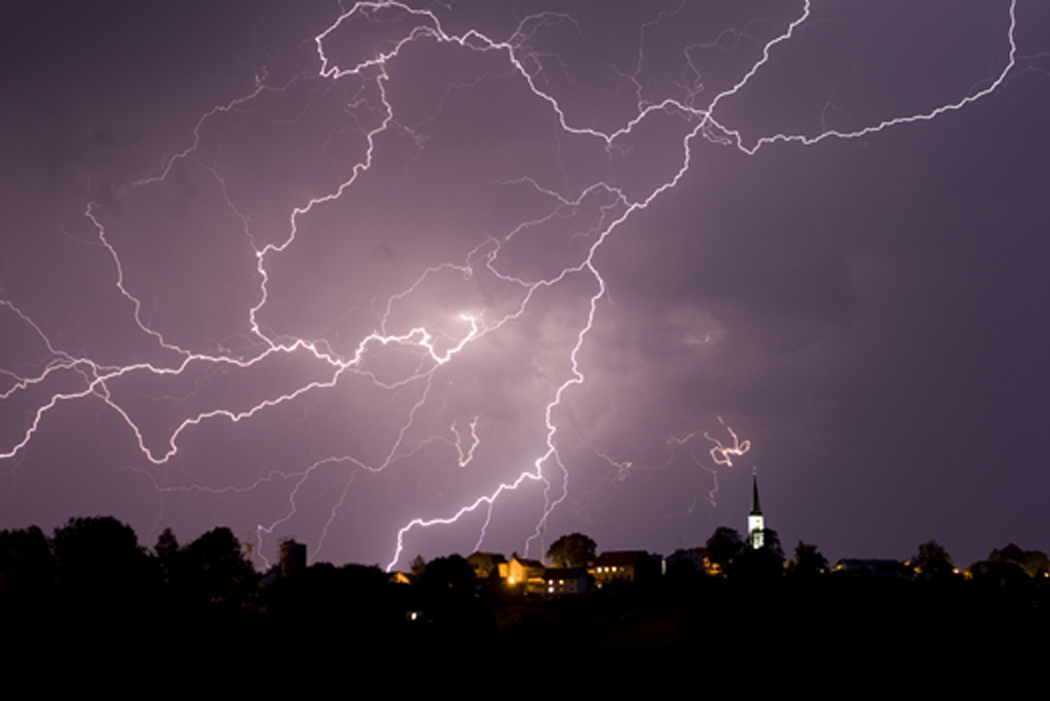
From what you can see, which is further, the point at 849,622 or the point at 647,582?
the point at 647,582

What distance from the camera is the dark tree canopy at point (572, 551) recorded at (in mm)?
82000

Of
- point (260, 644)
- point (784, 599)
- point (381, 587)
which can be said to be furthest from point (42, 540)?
point (784, 599)

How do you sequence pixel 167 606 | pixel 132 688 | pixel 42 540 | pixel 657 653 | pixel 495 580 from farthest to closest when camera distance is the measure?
1. pixel 495 580
2. pixel 42 540
3. pixel 657 653
4. pixel 167 606
5. pixel 132 688

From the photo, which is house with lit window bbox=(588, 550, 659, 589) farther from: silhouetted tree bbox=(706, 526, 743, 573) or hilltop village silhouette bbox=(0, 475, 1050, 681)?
hilltop village silhouette bbox=(0, 475, 1050, 681)

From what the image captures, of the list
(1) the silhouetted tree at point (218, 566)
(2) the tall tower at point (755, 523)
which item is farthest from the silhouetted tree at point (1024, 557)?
(1) the silhouetted tree at point (218, 566)

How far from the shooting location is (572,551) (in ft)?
271

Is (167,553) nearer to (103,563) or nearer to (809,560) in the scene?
(103,563)

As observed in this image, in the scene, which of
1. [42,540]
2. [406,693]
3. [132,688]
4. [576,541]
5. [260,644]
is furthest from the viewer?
[576,541]

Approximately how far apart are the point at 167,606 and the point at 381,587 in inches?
393

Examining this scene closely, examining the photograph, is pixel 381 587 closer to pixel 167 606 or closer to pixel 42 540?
pixel 167 606

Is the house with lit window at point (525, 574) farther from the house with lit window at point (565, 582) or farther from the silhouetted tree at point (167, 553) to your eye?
the silhouetted tree at point (167, 553)

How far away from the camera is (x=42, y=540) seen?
2133 inches

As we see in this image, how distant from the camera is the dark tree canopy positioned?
8200cm

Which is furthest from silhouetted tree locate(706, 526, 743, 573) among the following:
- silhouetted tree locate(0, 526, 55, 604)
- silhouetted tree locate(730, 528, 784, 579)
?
silhouetted tree locate(0, 526, 55, 604)
